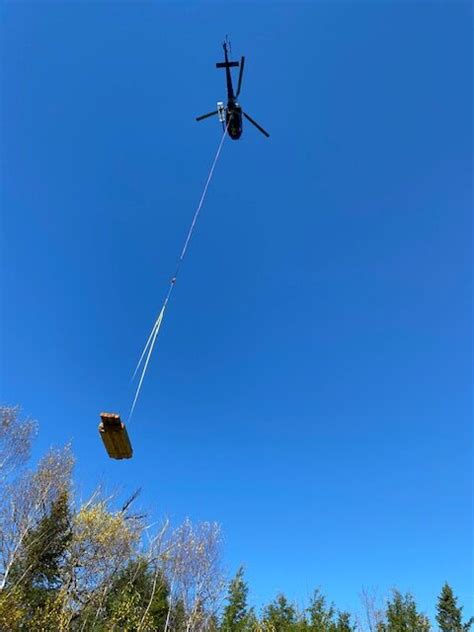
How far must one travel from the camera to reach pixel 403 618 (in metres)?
31.0

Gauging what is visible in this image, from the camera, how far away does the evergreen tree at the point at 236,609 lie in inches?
1283

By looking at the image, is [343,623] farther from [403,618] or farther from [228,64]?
[228,64]

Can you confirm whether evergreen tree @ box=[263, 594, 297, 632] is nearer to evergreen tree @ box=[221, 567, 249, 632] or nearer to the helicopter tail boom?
evergreen tree @ box=[221, 567, 249, 632]

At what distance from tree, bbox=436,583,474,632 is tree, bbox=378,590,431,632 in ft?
27.7

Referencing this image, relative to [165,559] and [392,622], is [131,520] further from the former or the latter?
[392,622]

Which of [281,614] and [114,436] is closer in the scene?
[114,436]

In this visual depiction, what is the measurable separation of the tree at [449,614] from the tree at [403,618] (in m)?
8.45

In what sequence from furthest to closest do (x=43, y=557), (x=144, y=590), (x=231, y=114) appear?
1. (x=144, y=590)
2. (x=43, y=557)
3. (x=231, y=114)

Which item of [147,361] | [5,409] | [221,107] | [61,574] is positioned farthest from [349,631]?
[221,107]

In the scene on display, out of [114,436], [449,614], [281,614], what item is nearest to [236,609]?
[281,614]

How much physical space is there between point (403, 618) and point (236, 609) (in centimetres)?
1200

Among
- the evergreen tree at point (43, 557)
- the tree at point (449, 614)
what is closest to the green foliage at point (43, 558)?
the evergreen tree at point (43, 557)

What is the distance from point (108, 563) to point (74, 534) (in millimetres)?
2818

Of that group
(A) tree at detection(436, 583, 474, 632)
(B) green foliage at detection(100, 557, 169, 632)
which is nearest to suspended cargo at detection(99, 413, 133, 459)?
(B) green foliage at detection(100, 557, 169, 632)
